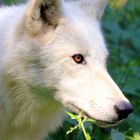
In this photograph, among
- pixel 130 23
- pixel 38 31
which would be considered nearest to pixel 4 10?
pixel 38 31

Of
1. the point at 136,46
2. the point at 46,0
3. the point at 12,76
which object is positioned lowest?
the point at 136,46

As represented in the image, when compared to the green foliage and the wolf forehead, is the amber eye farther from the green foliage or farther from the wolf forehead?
the green foliage

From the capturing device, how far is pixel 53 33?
5.73m

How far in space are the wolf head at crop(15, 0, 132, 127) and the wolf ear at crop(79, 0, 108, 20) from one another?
0.25 meters

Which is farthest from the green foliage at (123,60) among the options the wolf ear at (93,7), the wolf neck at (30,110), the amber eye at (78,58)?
the wolf ear at (93,7)

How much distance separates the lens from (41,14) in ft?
18.6

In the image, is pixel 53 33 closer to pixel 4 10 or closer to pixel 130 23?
pixel 4 10

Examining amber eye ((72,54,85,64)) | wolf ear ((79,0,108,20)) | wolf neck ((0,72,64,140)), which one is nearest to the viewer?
amber eye ((72,54,85,64))

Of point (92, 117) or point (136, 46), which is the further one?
point (136, 46)

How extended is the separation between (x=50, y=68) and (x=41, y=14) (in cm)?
43

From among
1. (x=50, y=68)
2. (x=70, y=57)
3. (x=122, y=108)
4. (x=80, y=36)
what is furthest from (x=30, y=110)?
(x=122, y=108)

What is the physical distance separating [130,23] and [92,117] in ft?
15.4

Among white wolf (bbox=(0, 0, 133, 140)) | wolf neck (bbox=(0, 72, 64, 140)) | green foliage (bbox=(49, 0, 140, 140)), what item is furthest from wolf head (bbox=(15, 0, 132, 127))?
green foliage (bbox=(49, 0, 140, 140))

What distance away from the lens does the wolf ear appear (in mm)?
6066
